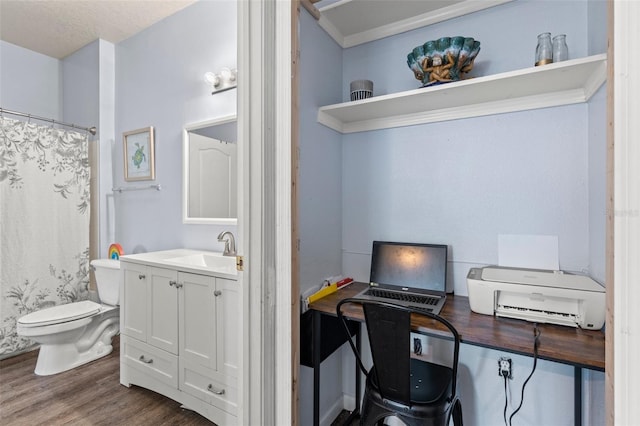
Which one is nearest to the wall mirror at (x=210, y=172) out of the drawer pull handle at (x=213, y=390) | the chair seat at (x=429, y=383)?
the drawer pull handle at (x=213, y=390)

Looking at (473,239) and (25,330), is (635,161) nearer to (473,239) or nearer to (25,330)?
(473,239)

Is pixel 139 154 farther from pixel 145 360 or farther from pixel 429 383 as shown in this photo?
pixel 429 383

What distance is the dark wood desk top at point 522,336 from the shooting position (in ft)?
3.20

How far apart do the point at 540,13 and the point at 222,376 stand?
2.36 meters

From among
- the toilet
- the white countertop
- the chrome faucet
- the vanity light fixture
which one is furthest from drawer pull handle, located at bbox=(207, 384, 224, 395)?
the vanity light fixture

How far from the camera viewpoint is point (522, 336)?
1095 millimetres

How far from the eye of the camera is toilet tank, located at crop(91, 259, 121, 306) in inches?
102

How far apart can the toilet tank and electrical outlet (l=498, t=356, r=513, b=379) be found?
2.73m

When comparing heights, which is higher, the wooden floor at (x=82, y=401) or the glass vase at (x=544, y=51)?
the glass vase at (x=544, y=51)

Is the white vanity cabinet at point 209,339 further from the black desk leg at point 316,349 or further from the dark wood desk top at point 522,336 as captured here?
the dark wood desk top at point 522,336

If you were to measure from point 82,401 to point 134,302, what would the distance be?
62cm

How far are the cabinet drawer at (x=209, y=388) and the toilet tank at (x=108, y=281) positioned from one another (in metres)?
1.21

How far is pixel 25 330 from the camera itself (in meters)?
2.12

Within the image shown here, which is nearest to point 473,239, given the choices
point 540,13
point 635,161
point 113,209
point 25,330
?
point 635,161
